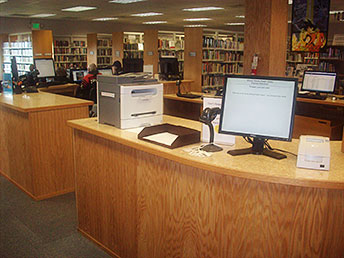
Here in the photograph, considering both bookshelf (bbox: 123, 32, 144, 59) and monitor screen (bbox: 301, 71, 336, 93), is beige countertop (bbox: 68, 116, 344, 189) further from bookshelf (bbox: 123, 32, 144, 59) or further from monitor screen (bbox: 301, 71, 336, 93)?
bookshelf (bbox: 123, 32, 144, 59)

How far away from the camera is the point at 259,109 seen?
204 cm

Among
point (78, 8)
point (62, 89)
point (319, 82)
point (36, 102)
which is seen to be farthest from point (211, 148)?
point (78, 8)

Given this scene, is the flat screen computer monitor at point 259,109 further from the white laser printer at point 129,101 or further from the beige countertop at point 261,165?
the white laser printer at point 129,101

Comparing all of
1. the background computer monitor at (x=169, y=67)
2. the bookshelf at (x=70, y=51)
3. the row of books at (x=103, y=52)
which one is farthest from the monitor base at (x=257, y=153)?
the row of books at (x=103, y=52)

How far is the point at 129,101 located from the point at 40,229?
153 centimetres

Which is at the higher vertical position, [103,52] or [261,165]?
[103,52]

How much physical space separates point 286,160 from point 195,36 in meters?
6.08

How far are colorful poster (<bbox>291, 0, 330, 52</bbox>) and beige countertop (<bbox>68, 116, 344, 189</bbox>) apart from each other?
378cm

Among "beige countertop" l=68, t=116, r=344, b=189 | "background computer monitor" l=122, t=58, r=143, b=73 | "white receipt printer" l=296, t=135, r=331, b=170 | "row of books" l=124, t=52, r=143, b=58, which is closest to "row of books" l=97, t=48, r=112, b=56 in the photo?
"row of books" l=124, t=52, r=143, b=58

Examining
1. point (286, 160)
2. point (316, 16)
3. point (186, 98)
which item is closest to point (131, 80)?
point (286, 160)

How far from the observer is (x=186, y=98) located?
20.8 ft

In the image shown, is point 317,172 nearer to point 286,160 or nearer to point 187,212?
point 286,160

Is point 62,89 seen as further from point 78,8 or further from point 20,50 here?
point 20,50

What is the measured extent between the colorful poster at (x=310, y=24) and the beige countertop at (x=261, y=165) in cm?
378
